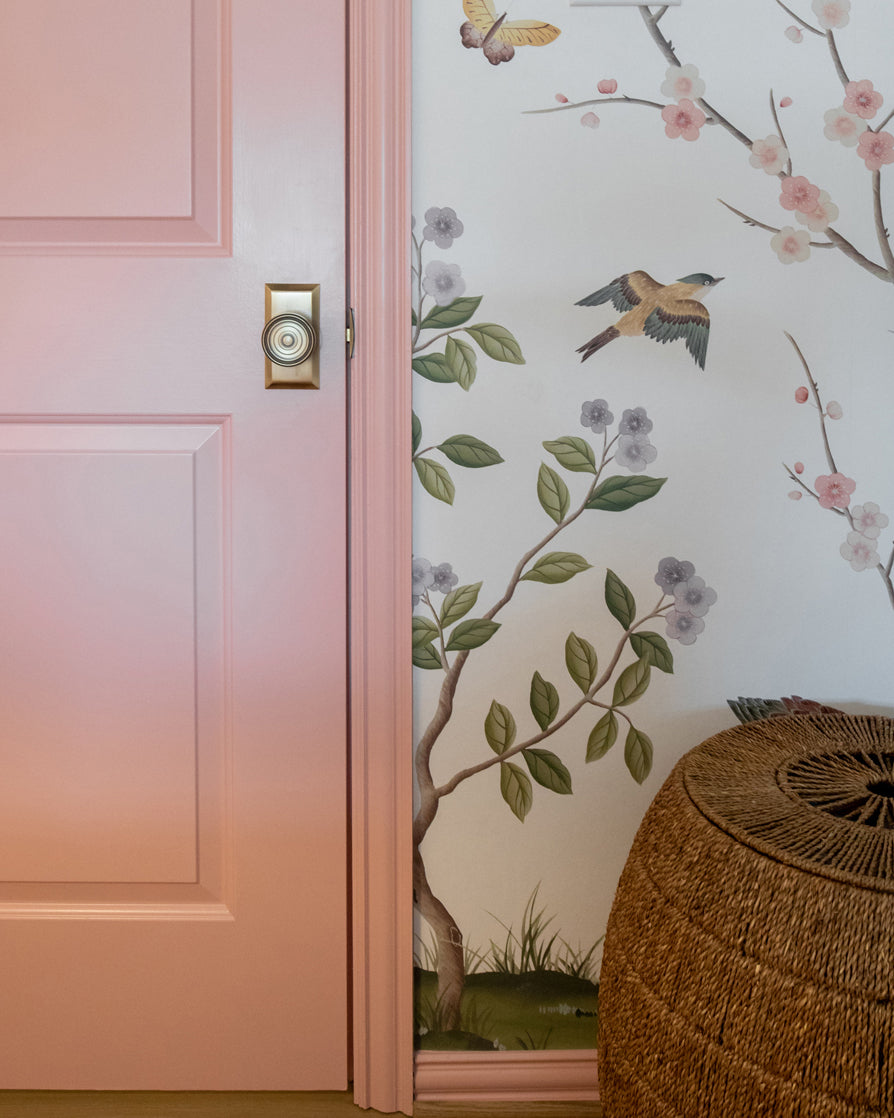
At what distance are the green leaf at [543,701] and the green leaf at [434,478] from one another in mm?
248

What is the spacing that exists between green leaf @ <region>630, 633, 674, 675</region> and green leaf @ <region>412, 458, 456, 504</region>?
0.29 meters

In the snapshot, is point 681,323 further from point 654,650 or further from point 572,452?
point 654,650

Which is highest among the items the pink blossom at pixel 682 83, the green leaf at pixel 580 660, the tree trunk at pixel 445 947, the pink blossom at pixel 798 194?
the pink blossom at pixel 682 83

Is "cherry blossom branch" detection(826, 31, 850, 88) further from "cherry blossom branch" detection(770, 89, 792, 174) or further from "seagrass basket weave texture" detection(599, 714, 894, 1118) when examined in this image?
"seagrass basket weave texture" detection(599, 714, 894, 1118)

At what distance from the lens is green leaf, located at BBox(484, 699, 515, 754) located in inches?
42.1

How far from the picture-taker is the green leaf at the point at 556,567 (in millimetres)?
1061

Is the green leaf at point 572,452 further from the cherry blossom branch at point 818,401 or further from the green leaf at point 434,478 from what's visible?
the cherry blossom branch at point 818,401

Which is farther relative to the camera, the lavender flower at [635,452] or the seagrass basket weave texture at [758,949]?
the lavender flower at [635,452]

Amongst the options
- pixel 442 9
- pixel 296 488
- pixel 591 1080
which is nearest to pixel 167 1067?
pixel 591 1080

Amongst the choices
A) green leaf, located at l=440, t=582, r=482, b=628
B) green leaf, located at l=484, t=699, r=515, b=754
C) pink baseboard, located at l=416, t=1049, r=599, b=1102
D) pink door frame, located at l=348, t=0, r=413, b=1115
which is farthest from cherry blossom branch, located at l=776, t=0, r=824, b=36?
pink baseboard, located at l=416, t=1049, r=599, b=1102

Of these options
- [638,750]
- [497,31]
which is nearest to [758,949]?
[638,750]

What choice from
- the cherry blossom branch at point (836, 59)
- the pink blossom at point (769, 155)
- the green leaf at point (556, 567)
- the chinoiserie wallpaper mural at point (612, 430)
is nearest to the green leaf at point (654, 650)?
the chinoiserie wallpaper mural at point (612, 430)

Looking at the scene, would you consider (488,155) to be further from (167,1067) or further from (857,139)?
(167,1067)

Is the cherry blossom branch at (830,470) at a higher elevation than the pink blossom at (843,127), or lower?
lower
